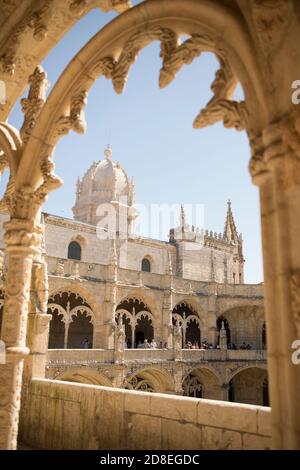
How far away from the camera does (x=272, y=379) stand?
5.75 feet

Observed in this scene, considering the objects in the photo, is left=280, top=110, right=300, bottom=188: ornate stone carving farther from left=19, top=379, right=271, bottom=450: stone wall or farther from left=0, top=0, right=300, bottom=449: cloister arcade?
left=19, top=379, right=271, bottom=450: stone wall

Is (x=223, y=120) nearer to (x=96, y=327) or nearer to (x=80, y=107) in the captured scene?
(x=80, y=107)

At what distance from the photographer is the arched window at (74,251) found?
27.4 m

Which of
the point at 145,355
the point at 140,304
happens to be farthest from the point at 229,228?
the point at 145,355

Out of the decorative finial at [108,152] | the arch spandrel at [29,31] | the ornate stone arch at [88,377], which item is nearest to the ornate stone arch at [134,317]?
the ornate stone arch at [88,377]

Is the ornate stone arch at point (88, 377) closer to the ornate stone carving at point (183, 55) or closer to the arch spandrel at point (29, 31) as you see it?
the arch spandrel at point (29, 31)

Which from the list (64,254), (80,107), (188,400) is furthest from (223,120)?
(64,254)

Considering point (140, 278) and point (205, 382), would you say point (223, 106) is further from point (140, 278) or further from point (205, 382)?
point (205, 382)

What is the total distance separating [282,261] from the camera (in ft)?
5.80

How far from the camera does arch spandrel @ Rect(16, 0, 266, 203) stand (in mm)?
2051

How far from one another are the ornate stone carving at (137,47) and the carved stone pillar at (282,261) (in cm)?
103

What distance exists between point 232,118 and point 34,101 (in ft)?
8.04

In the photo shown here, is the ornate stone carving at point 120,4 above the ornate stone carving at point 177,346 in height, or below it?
above

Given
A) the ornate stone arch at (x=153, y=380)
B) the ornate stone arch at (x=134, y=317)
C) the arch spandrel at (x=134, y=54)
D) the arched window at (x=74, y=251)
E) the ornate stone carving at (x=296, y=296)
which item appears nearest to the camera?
the ornate stone carving at (x=296, y=296)
